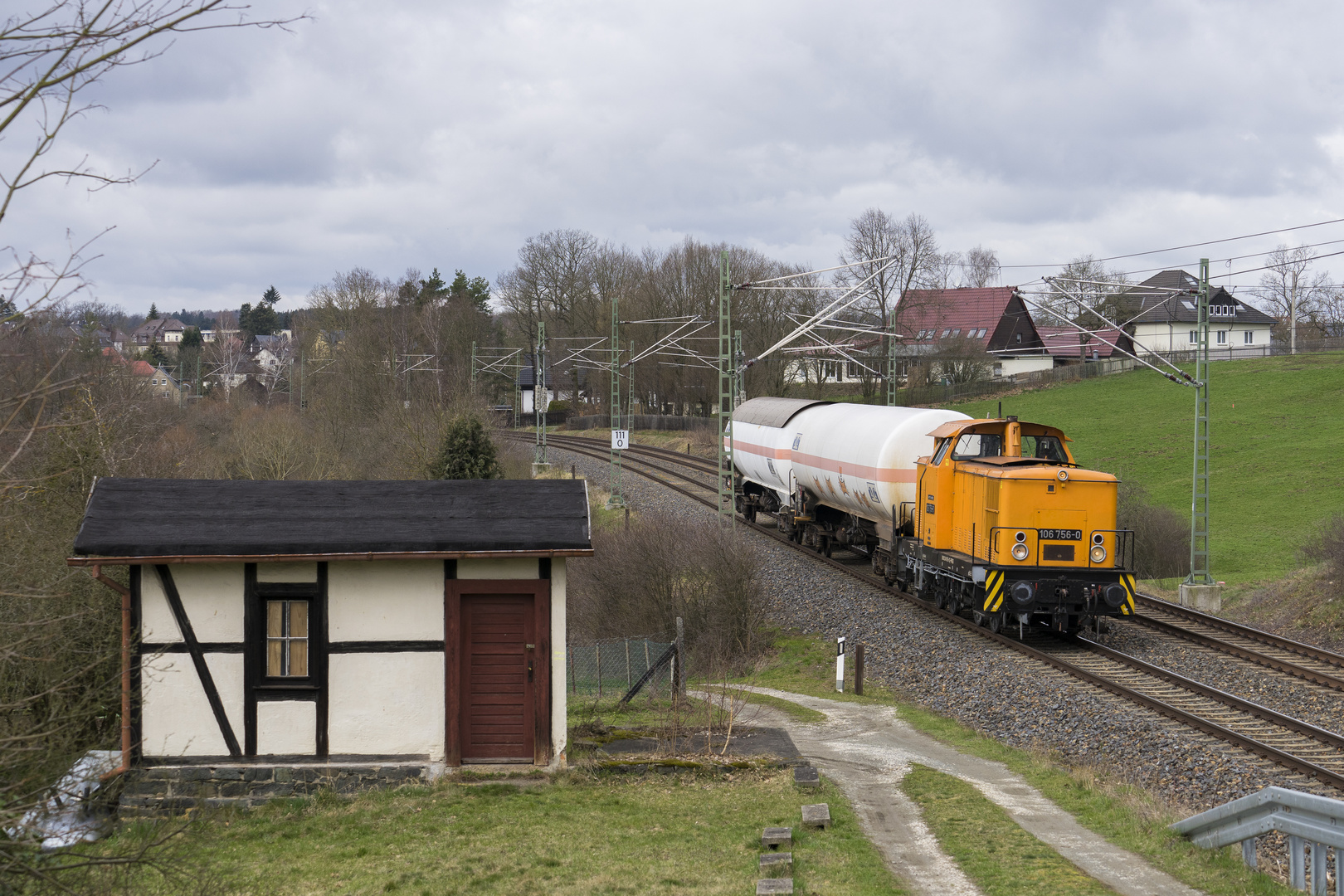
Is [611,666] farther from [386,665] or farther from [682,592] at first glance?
[386,665]

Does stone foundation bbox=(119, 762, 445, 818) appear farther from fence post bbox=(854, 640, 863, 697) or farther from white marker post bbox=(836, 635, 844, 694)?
white marker post bbox=(836, 635, 844, 694)

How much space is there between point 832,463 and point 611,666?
877 cm

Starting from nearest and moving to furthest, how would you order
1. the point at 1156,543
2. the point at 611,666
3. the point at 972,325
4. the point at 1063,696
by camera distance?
the point at 1063,696 < the point at 611,666 < the point at 1156,543 < the point at 972,325

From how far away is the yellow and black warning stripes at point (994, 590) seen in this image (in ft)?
58.1

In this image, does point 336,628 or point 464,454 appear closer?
point 336,628

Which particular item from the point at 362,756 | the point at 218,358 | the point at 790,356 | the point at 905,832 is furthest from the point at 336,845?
the point at 218,358

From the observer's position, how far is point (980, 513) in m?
18.4

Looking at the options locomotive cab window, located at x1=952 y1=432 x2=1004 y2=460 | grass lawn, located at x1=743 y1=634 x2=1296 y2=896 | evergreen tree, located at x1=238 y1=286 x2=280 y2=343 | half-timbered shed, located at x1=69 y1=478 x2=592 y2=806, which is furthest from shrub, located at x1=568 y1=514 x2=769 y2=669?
evergreen tree, located at x1=238 y1=286 x2=280 y2=343

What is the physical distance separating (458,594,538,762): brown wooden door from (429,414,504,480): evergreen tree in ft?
80.3

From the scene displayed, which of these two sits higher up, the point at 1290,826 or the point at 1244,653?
the point at 1290,826

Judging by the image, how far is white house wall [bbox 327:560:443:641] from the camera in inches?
429

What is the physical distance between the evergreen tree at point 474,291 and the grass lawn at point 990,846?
265 feet

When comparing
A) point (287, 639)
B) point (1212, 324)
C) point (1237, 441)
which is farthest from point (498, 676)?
point (1212, 324)

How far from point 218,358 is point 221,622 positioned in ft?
255
